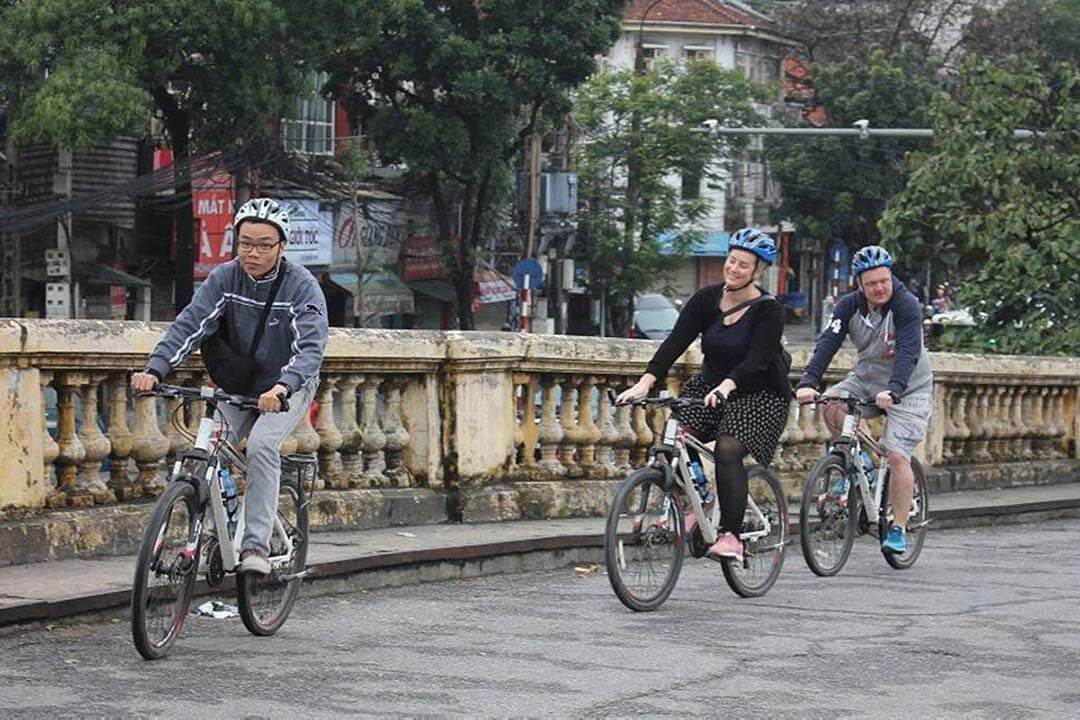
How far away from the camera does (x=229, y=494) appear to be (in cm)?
768

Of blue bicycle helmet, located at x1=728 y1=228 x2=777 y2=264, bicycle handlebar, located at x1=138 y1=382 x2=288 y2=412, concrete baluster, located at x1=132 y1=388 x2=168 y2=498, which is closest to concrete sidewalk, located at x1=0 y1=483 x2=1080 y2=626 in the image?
concrete baluster, located at x1=132 y1=388 x2=168 y2=498

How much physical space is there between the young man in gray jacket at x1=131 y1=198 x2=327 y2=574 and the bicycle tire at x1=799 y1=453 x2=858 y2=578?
3621 millimetres

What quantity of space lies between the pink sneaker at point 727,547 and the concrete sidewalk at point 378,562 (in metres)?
1.42

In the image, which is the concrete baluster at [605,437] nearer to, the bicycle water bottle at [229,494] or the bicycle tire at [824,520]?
the bicycle tire at [824,520]

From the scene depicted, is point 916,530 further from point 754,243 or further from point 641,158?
point 641,158

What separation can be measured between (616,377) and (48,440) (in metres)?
4.23

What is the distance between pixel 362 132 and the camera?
45.2m

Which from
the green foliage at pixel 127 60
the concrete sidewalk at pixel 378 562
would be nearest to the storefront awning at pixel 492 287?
the green foliage at pixel 127 60

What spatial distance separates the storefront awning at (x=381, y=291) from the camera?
150ft

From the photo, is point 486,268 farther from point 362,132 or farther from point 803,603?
point 803,603

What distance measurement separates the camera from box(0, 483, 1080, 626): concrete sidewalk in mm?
8094

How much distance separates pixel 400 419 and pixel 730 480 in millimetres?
2643

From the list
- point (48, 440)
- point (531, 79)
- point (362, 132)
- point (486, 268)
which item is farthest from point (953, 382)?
point (486, 268)

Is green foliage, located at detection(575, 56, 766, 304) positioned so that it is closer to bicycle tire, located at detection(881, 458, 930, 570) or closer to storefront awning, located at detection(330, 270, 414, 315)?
storefront awning, located at detection(330, 270, 414, 315)
